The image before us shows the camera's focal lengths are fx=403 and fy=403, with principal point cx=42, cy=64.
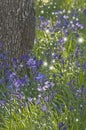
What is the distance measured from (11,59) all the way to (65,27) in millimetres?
1323

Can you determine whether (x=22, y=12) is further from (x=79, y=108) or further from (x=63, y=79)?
(x=79, y=108)

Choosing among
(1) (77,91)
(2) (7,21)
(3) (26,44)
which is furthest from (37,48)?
(1) (77,91)

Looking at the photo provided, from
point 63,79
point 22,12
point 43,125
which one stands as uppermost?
point 22,12

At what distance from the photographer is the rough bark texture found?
172 inches

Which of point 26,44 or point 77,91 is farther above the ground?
point 26,44

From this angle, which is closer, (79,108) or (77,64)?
(79,108)

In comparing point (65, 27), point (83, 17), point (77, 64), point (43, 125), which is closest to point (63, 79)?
point (77, 64)

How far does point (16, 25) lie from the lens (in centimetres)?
444

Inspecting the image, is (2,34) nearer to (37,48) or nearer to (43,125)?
(37,48)

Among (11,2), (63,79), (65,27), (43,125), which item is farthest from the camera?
(65,27)

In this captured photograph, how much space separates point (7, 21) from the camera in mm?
4406

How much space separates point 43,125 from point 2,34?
1726 mm

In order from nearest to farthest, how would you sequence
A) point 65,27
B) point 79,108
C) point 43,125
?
point 43,125
point 79,108
point 65,27

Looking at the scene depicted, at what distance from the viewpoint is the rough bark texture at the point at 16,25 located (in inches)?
172
